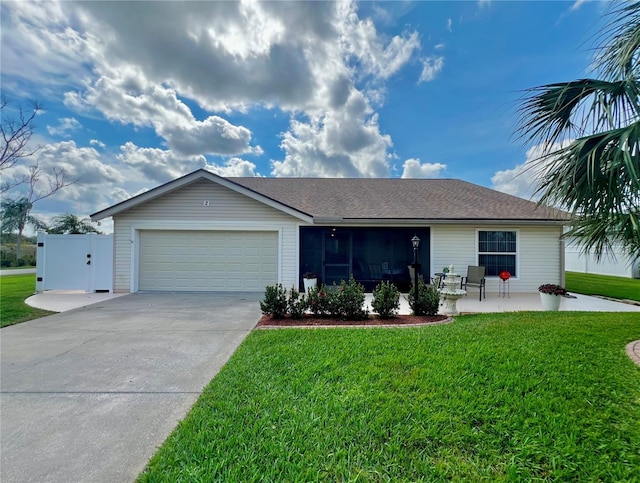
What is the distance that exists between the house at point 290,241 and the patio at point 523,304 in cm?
101

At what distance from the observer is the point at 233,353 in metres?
4.50

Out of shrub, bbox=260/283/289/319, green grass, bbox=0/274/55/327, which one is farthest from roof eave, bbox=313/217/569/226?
green grass, bbox=0/274/55/327

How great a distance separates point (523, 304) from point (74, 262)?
15.3m

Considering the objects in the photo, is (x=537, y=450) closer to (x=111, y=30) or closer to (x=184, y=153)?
(x=111, y=30)

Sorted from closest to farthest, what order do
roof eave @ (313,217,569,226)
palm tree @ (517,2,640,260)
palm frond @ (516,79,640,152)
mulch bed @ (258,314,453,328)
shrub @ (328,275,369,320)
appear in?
1. palm tree @ (517,2,640,260)
2. palm frond @ (516,79,640,152)
3. mulch bed @ (258,314,453,328)
4. shrub @ (328,275,369,320)
5. roof eave @ (313,217,569,226)

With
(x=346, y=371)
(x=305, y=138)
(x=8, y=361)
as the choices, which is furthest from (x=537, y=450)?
(x=305, y=138)

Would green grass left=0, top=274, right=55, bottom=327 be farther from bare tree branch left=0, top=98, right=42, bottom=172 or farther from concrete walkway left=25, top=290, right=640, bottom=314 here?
bare tree branch left=0, top=98, right=42, bottom=172

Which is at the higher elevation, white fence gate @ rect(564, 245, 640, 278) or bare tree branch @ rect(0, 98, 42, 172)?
bare tree branch @ rect(0, 98, 42, 172)

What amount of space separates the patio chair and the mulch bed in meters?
3.59

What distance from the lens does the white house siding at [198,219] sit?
9.99 metres

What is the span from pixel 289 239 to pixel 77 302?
22.6 ft

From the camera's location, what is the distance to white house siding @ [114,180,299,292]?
393 inches

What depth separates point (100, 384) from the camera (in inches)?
141

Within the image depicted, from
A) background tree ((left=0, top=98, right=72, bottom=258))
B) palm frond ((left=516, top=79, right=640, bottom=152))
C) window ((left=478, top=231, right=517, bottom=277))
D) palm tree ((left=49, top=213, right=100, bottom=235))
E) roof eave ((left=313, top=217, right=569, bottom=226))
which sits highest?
background tree ((left=0, top=98, right=72, bottom=258))
